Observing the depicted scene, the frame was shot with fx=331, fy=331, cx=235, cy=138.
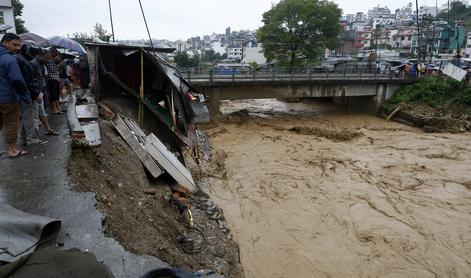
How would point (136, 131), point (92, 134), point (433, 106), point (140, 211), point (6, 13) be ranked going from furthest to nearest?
point (6, 13), point (433, 106), point (136, 131), point (92, 134), point (140, 211)

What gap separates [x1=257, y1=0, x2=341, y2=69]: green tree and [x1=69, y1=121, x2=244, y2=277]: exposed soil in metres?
26.7

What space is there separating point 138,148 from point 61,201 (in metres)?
3.67

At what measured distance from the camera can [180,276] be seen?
10.0 feet

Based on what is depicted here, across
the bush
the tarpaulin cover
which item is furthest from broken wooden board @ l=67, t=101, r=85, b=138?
the bush

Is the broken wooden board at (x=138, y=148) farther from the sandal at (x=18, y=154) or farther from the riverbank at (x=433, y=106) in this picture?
the riverbank at (x=433, y=106)

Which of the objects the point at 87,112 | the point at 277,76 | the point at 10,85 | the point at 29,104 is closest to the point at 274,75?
the point at 277,76

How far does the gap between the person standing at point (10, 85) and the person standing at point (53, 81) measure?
2.49m

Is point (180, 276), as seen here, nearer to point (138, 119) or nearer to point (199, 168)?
point (138, 119)

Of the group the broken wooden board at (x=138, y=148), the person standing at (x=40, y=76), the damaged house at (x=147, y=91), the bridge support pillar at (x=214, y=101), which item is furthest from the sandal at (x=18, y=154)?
the bridge support pillar at (x=214, y=101)

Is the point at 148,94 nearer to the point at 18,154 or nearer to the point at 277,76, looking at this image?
the point at 18,154

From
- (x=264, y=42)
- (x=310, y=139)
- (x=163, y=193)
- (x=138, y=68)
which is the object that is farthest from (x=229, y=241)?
(x=264, y=42)

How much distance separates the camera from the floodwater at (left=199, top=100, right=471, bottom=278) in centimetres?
721

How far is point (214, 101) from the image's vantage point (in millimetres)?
21078

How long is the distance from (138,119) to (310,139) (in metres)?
10.8
